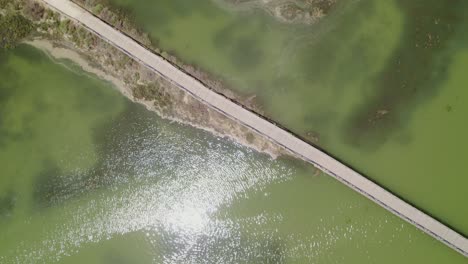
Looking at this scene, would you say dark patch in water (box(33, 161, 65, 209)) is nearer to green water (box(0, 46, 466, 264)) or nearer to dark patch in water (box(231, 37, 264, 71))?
green water (box(0, 46, 466, 264))

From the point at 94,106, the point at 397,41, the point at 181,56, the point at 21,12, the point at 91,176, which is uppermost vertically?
the point at 397,41

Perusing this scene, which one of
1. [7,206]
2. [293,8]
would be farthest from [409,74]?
[7,206]

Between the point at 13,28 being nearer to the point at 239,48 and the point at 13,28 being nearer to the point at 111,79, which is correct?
the point at 111,79

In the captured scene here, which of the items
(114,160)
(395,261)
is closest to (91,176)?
(114,160)

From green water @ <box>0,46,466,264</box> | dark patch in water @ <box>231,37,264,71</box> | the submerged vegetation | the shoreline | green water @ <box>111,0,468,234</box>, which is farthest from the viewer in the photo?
the submerged vegetation

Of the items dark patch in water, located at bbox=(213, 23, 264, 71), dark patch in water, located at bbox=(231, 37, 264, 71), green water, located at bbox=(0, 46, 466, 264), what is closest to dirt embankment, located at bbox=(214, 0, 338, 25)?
dark patch in water, located at bbox=(213, 23, 264, 71)

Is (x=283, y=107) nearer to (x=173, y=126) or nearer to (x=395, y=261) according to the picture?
(x=173, y=126)
